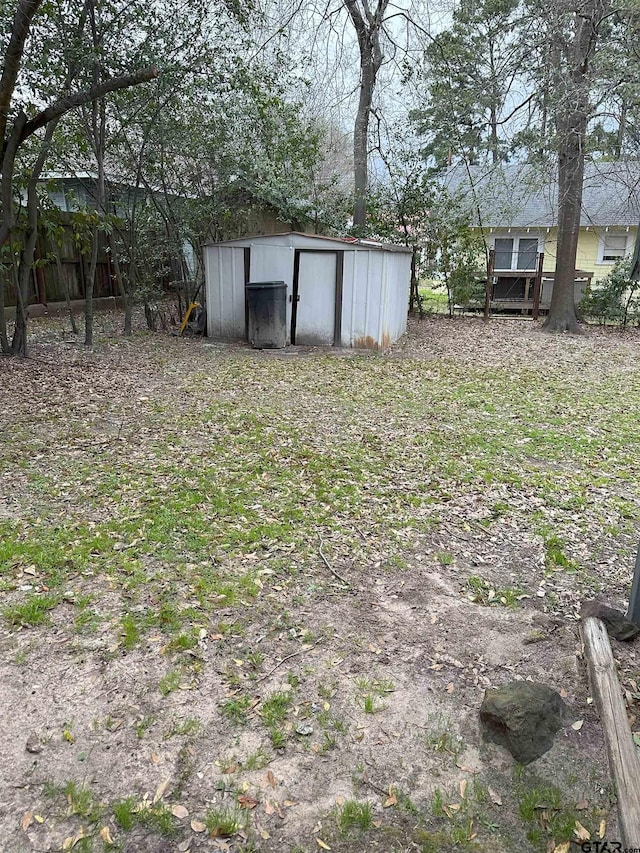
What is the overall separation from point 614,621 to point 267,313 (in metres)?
7.91

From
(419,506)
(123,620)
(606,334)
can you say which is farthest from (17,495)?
(606,334)

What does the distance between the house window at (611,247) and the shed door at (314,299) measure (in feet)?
39.9

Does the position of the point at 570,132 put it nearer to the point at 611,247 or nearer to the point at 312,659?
the point at 312,659

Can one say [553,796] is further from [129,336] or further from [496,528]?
[129,336]

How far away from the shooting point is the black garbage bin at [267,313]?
9.75 meters

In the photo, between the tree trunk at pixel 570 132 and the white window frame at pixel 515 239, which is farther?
the white window frame at pixel 515 239

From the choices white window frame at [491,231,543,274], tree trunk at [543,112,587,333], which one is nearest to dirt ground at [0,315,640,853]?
tree trunk at [543,112,587,333]

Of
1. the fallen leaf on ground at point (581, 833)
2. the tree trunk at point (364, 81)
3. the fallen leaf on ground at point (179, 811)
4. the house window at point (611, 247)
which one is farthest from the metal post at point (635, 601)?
the house window at point (611, 247)

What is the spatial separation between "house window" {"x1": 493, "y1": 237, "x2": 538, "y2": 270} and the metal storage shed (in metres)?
9.65

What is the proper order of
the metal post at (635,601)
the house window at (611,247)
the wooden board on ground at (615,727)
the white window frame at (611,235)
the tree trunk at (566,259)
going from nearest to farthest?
the wooden board on ground at (615,727), the metal post at (635,601), the tree trunk at (566,259), the white window frame at (611,235), the house window at (611,247)

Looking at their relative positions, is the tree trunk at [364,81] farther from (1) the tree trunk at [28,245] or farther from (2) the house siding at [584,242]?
(1) the tree trunk at [28,245]

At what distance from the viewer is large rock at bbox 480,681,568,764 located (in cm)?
215

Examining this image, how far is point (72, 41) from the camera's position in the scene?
6758 mm

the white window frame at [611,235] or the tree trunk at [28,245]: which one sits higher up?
the white window frame at [611,235]
